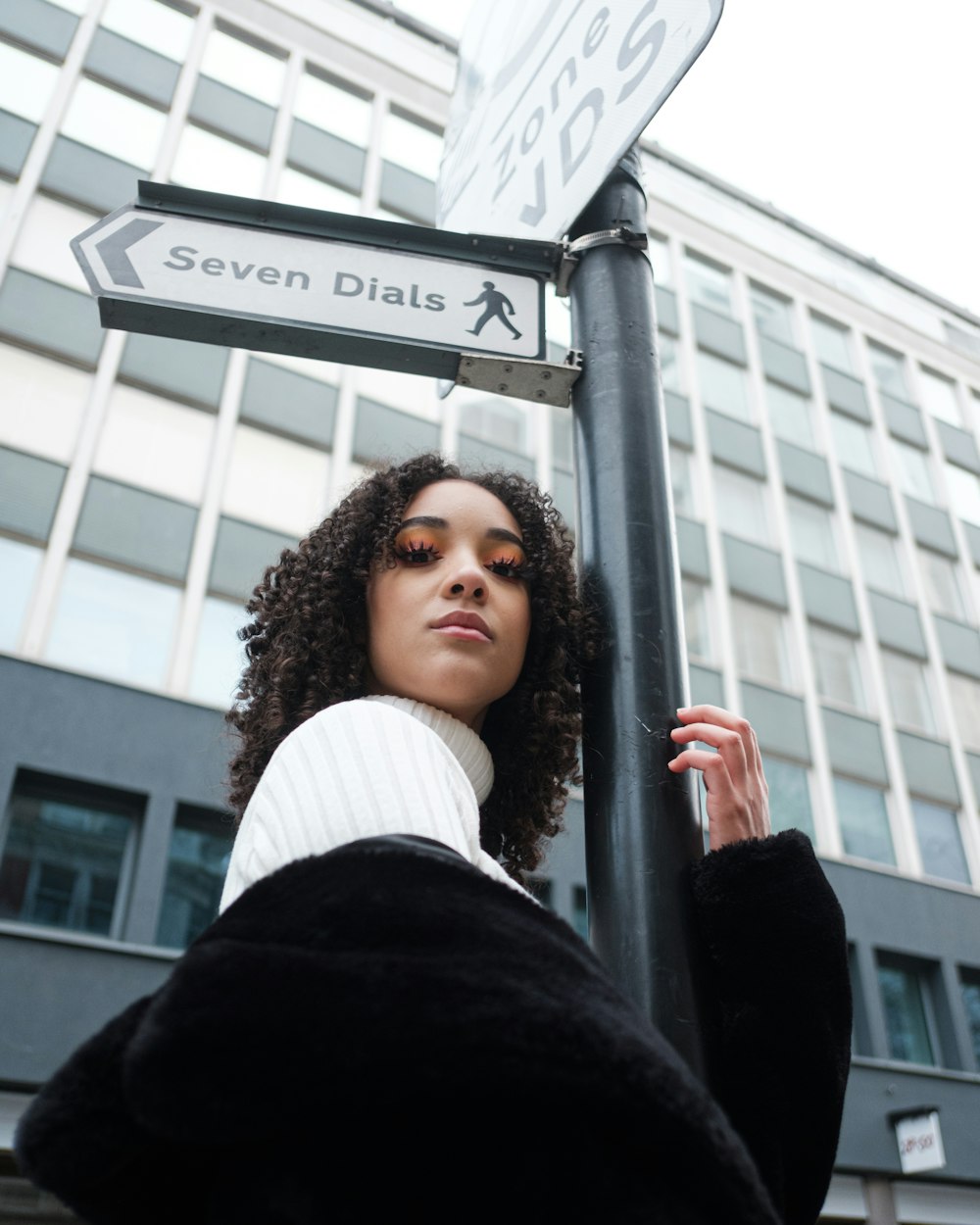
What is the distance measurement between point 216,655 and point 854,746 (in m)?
10.3

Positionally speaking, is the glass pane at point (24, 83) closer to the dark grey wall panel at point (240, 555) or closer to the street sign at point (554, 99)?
the dark grey wall panel at point (240, 555)

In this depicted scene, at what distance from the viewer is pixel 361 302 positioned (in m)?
2.12

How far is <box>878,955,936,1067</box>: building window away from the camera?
14945 mm

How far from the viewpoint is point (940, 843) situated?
17281 millimetres

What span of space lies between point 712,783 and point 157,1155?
993 millimetres

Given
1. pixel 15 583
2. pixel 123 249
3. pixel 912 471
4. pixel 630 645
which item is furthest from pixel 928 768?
pixel 123 249

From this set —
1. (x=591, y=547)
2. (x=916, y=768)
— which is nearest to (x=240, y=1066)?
(x=591, y=547)

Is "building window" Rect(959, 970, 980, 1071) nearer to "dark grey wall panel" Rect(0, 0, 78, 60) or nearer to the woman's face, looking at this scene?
the woman's face

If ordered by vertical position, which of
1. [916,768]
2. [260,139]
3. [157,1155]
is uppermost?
[260,139]

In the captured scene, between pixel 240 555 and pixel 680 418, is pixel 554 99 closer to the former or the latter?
pixel 240 555

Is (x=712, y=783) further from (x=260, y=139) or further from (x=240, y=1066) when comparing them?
(x=260, y=139)

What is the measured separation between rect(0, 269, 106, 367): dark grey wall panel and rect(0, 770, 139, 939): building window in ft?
18.7

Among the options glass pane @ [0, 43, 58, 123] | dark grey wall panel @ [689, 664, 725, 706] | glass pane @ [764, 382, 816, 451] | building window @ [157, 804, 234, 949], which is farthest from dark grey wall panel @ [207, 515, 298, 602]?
glass pane @ [764, 382, 816, 451]

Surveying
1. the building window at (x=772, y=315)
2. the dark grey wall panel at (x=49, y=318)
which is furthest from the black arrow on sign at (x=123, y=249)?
the building window at (x=772, y=315)
